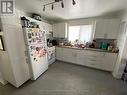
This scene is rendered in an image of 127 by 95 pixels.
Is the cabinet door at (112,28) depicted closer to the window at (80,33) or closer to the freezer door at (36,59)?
the window at (80,33)

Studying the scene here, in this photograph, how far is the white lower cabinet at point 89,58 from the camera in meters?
2.74

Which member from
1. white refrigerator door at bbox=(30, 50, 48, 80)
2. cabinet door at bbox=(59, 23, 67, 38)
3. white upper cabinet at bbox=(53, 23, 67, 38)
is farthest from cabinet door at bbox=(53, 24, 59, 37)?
white refrigerator door at bbox=(30, 50, 48, 80)

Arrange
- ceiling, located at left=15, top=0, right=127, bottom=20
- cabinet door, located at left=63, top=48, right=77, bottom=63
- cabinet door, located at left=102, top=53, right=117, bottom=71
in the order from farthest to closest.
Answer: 1. cabinet door, located at left=63, top=48, right=77, bottom=63
2. cabinet door, located at left=102, top=53, right=117, bottom=71
3. ceiling, located at left=15, top=0, right=127, bottom=20

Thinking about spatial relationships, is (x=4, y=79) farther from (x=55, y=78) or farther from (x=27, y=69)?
(x=55, y=78)

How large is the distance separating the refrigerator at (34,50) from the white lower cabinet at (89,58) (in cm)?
138

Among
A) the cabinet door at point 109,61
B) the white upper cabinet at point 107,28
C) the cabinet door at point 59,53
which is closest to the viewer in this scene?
the cabinet door at point 109,61

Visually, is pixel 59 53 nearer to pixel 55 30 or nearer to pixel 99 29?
pixel 55 30

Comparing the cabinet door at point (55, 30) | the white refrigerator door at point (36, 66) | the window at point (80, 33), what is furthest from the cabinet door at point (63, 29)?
the white refrigerator door at point (36, 66)

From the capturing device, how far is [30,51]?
2.04 metres

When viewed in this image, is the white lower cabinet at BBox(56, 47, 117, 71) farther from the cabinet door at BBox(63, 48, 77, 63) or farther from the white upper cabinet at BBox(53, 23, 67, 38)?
the white upper cabinet at BBox(53, 23, 67, 38)

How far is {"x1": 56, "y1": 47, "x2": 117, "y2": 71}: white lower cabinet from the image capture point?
2738mm

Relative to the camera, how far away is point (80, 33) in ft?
12.6

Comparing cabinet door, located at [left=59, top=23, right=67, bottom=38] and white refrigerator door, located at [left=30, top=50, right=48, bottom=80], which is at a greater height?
cabinet door, located at [left=59, top=23, right=67, bottom=38]

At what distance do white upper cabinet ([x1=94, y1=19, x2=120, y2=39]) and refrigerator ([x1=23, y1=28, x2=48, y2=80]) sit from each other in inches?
93.1
